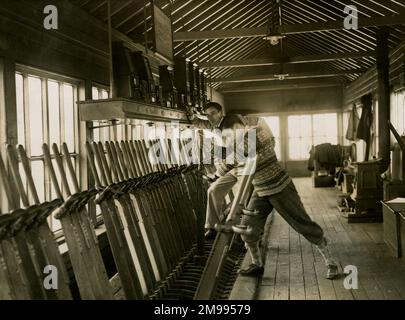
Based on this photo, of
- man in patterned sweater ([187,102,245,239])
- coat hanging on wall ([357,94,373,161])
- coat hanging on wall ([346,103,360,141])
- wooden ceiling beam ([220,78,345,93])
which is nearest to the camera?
man in patterned sweater ([187,102,245,239])

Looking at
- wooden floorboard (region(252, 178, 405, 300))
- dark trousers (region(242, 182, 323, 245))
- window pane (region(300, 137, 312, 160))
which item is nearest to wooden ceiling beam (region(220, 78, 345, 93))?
window pane (region(300, 137, 312, 160))

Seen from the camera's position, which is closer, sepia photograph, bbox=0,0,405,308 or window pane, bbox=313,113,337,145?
sepia photograph, bbox=0,0,405,308

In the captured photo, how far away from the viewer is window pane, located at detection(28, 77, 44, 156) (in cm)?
458

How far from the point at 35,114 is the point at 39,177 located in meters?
0.59

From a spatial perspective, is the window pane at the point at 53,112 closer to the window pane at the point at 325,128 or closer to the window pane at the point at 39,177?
the window pane at the point at 39,177

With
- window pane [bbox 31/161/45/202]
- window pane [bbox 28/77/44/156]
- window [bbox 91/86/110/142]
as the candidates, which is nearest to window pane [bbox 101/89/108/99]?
window [bbox 91/86/110/142]

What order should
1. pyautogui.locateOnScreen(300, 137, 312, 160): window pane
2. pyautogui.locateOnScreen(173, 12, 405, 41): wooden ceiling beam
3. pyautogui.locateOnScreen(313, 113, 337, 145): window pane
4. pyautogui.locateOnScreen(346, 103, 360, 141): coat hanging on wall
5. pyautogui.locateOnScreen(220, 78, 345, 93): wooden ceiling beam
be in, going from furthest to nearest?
pyautogui.locateOnScreen(300, 137, 312, 160): window pane, pyautogui.locateOnScreen(313, 113, 337, 145): window pane, pyautogui.locateOnScreen(220, 78, 345, 93): wooden ceiling beam, pyautogui.locateOnScreen(346, 103, 360, 141): coat hanging on wall, pyautogui.locateOnScreen(173, 12, 405, 41): wooden ceiling beam

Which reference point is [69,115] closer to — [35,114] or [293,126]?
[35,114]

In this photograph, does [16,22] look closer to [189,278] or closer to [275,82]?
[189,278]

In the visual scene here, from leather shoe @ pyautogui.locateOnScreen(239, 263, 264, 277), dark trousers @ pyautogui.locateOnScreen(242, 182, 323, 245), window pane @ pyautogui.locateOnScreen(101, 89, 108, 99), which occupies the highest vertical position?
window pane @ pyautogui.locateOnScreen(101, 89, 108, 99)

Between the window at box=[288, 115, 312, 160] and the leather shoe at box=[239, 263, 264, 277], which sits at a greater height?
the window at box=[288, 115, 312, 160]

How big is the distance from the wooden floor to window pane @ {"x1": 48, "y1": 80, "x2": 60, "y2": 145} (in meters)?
2.32

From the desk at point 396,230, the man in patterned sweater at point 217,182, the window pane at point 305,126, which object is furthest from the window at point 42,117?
the window pane at point 305,126

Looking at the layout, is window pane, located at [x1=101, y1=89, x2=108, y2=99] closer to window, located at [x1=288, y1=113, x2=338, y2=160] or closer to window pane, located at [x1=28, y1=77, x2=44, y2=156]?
window pane, located at [x1=28, y1=77, x2=44, y2=156]
